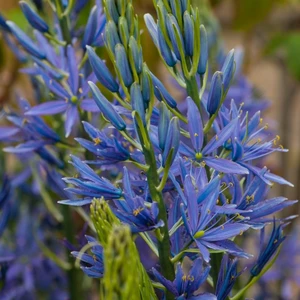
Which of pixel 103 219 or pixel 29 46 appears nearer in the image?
pixel 103 219

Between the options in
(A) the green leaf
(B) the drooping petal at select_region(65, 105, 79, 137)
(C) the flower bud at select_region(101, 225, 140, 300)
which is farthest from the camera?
(A) the green leaf

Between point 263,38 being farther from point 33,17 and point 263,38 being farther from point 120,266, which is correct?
point 120,266

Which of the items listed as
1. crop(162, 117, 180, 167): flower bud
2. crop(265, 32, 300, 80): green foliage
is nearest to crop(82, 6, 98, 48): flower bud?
crop(162, 117, 180, 167): flower bud

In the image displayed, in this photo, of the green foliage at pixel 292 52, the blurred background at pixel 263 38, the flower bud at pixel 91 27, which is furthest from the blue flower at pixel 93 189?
the green foliage at pixel 292 52

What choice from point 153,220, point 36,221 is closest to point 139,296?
point 153,220

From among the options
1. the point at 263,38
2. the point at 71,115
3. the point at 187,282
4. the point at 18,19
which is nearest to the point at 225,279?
the point at 187,282

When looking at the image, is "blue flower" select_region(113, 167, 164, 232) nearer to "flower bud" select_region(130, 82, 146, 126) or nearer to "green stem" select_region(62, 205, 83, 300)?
"flower bud" select_region(130, 82, 146, 126)
